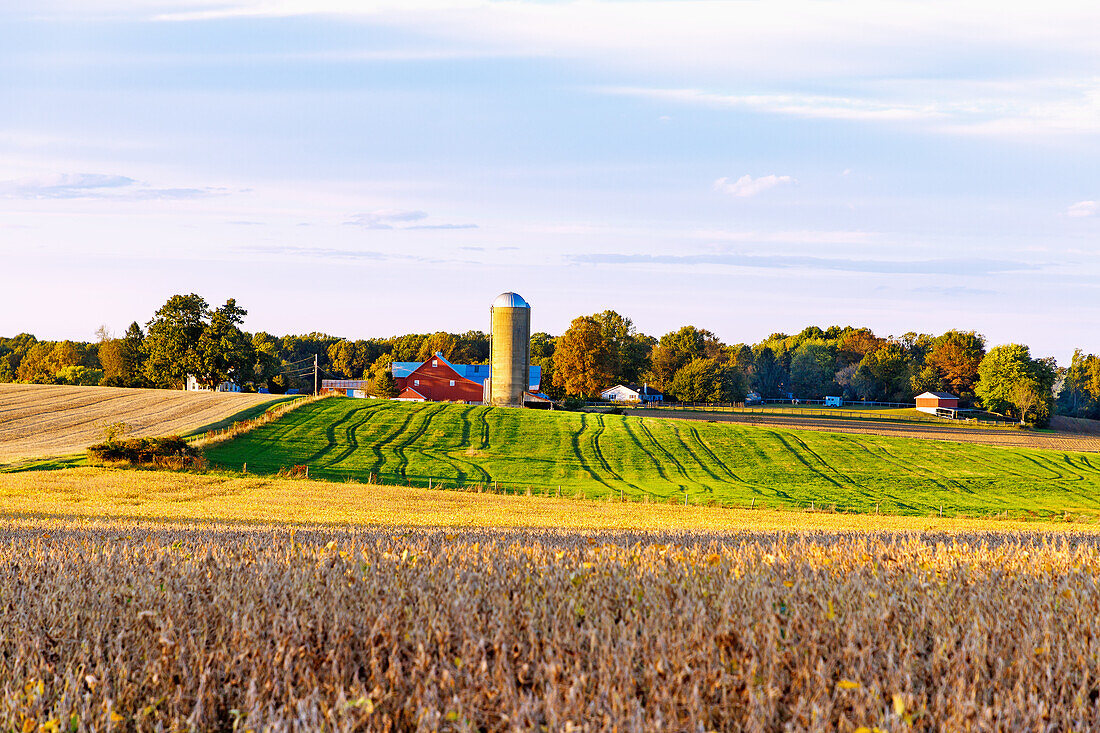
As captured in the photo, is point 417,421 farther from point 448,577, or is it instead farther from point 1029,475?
point 448,577

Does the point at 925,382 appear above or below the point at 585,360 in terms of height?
below

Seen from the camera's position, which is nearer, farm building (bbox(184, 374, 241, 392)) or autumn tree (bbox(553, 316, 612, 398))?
farm building (bbox(184, 374, 241, 392))

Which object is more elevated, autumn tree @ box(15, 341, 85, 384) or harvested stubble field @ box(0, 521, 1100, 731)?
autumn tree @ box(15, 341, 85, 384)

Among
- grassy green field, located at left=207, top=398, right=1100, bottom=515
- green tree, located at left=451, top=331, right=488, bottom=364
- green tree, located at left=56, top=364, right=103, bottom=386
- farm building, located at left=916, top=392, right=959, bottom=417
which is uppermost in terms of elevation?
green tree, located at left=451, top=331, right=488, bottom=364

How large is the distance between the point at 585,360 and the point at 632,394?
2464cm

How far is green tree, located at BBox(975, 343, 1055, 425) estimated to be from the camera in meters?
108

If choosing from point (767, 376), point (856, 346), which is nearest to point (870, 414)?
point (767, 376)

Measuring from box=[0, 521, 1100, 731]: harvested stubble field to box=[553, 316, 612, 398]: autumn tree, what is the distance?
9661 centimetres

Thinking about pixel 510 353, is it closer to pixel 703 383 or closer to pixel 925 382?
A: pixel 703 383

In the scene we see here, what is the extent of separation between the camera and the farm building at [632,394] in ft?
412

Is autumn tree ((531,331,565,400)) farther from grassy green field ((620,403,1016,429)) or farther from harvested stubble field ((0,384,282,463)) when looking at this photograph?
harvested stubble field ((0,384,282,463))

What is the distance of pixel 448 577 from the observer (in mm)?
5484

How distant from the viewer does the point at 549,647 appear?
169 inches

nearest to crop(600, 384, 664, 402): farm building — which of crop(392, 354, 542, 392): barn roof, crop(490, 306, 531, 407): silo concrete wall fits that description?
crop(392, 354, 542, 392): barn roof
